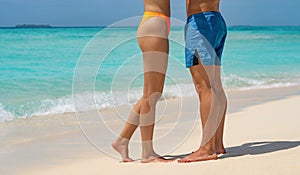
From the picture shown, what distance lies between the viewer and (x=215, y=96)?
4152 millimetres

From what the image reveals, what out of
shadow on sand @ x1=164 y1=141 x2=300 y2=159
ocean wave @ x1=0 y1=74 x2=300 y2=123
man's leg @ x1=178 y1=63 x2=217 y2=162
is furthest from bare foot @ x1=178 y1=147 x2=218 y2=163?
ocean wave @ x1=0 y1=74 x2=300 y2=123

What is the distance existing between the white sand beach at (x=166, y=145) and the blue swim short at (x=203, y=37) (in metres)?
0.77

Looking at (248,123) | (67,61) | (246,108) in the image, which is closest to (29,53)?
(67,61)

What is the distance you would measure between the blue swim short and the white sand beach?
0.77m

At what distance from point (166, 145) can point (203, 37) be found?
56.5 inches

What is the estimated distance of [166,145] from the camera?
5090mm

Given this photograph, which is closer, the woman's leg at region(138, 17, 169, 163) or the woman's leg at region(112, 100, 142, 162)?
the woman's leg at region(138, 17, 169, 163)

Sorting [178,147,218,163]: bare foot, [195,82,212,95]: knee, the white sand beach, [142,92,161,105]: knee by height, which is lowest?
the white sand beach

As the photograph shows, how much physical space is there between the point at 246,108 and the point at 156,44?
13.6 feet

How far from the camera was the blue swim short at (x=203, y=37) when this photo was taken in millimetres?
4004

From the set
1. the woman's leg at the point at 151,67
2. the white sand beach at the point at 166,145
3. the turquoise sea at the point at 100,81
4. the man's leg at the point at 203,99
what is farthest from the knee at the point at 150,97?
the turquoise sea at the point at 100,81

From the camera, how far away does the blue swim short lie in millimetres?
4004

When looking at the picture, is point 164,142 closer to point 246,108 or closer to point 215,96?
point 215,96

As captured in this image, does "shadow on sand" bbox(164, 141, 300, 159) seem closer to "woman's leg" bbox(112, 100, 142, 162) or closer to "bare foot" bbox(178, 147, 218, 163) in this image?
"bare foot" bbox(178, 147, 218, 163)
